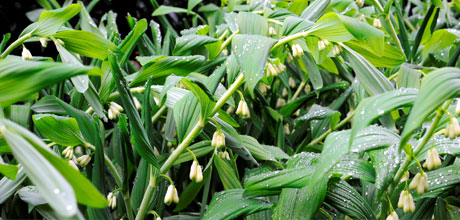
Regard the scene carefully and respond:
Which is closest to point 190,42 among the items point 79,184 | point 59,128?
point 59,128

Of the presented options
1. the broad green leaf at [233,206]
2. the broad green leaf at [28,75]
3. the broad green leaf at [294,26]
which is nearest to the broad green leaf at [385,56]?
the broad green leaf at [294,26]

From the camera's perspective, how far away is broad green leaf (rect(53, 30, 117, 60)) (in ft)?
2.84

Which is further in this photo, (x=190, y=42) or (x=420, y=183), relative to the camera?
(x=190, y=42)

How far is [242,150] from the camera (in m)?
0.89

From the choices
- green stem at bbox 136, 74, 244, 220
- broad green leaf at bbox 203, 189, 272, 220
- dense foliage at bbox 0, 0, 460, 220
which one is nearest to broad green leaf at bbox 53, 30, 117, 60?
dense foliage at bbox 0, 0, 460, 220

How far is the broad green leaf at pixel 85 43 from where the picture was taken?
0.87 m

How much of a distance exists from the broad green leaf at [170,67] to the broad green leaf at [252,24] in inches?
3.9

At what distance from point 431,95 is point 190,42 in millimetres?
548

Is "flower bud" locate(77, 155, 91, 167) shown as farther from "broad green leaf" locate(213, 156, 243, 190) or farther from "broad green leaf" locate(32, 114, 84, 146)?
"broad green leaf" locate(213, 156, 243, 190)

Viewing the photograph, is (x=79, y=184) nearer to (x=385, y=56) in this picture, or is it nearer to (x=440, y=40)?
(x=385, y=56)

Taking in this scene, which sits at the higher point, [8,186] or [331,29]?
[331,29]

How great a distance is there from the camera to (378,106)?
0.52m

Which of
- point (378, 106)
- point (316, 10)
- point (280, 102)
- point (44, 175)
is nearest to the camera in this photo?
point (44, 175)

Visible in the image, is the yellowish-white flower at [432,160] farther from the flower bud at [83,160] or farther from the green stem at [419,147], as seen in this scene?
the flower bud at [83,160]
